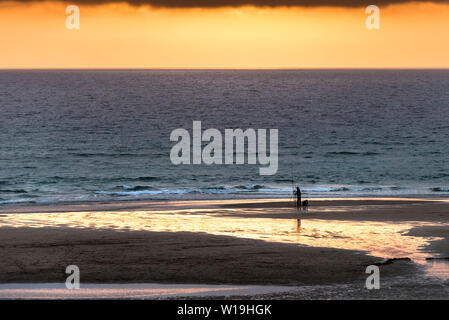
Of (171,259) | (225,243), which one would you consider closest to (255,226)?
(225,243)

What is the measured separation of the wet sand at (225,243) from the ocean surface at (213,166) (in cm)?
865

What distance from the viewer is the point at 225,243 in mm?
27125

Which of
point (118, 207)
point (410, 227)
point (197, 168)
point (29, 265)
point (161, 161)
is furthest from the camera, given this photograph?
point (161, 161)

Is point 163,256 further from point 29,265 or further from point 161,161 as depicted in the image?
point 161,161

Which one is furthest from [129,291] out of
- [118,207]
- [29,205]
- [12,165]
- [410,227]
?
[12,165]

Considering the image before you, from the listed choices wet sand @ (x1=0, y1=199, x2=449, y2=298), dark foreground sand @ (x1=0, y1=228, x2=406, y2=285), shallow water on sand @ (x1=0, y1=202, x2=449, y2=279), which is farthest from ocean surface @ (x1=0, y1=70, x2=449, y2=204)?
dark foreground sand @ (x1=0, y1=228, x2=406, y2=285)

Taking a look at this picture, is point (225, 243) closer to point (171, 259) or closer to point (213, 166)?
point (171, 259)

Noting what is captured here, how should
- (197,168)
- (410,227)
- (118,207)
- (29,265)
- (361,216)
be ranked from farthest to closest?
1. (197,168)
2. (118,207)
3. (361,216)
4. (410,227)
5. (29,265)

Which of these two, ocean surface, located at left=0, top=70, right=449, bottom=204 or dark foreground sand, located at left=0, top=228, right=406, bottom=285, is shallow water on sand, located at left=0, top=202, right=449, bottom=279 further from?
ocean surface, located at left=0, top=70, right=449, bottom=204

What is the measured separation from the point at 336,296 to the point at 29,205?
2497 cm

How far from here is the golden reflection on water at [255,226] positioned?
2683 centimetres

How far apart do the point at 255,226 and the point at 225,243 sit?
4131mm

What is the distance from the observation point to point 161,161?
61875 mm

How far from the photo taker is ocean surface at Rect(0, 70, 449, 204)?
48.9m
